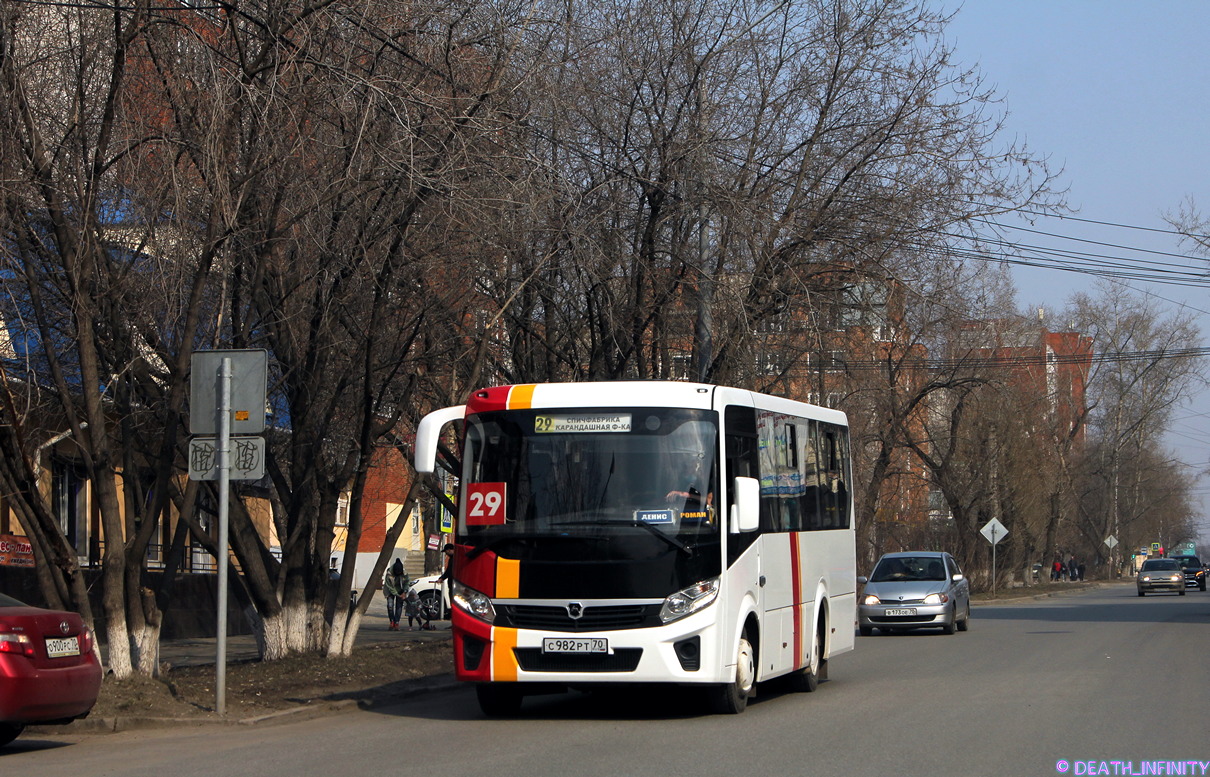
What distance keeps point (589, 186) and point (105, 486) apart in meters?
8.16

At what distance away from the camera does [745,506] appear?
1173 cm

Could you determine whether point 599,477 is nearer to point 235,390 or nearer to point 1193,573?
point 235,390

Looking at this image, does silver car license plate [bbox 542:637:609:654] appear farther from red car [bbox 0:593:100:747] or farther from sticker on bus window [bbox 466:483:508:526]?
red car [bbox 0:593:100:747]

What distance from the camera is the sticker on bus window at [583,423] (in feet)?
39.2

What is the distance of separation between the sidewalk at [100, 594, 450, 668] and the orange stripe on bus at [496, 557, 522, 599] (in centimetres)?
558

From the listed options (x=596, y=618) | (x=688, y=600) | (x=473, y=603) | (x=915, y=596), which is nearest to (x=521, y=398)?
(x=473, y=603)

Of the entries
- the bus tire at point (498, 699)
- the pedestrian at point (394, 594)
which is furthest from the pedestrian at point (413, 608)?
the bus tire at point (498, 699)

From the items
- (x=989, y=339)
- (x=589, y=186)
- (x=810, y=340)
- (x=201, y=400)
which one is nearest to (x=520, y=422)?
(x=201, y=400)

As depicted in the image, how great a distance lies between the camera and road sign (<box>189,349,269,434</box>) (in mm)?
12148

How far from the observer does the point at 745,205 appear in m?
18.2

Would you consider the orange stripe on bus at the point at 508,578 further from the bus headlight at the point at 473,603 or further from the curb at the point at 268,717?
the curb at the point at 268,717

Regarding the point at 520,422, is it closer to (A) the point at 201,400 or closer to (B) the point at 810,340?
(A) the point at 201,400

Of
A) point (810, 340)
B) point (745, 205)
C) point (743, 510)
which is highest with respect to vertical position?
point (745, 205)

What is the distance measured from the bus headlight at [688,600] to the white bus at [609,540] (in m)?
0.01
